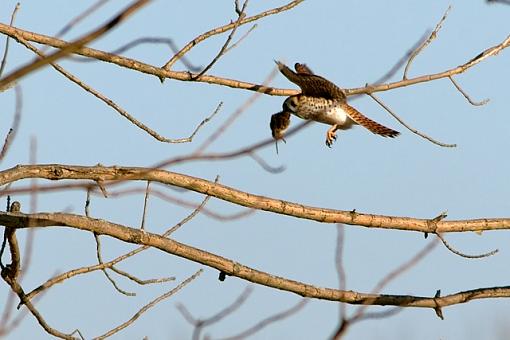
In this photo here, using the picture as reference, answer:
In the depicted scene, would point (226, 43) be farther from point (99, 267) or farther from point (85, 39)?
point (85, 39)

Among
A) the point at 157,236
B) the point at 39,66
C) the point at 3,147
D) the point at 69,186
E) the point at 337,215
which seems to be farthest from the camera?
the point at 337,215

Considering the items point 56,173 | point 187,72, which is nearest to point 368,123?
point 187,72

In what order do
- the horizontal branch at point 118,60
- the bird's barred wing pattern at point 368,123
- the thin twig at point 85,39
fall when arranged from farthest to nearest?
the bird's barred wing pattern at point 368,123 → the horizontal branch at point 118,60 → the thin twig at point 85,39

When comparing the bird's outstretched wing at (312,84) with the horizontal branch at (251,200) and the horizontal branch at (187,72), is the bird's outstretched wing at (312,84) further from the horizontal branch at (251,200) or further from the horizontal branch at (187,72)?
the horizontal branch at (251,200)

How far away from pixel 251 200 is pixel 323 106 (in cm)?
232

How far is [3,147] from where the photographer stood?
3984 mm

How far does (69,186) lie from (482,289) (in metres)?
3.61

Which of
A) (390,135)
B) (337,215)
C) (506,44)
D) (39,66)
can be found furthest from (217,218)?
(390,135)

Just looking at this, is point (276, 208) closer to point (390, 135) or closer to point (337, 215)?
point (337, 215)

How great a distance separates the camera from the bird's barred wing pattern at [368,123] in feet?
22.7

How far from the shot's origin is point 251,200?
15.1 ft

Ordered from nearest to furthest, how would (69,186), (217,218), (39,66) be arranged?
(39,66), (69,186), (217,218)

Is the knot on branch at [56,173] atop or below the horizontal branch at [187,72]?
below

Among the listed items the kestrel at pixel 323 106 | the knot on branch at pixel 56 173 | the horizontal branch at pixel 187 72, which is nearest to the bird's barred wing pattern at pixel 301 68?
the kestrel at pixel 323 106
